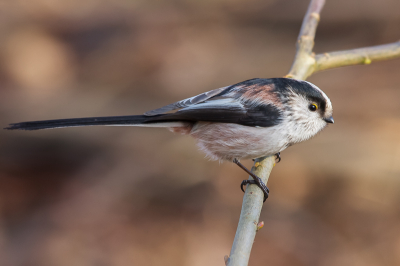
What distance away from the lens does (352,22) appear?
6715 mm

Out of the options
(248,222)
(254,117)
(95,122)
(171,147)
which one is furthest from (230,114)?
(171,147)

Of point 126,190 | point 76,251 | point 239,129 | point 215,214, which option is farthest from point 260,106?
point 76,251

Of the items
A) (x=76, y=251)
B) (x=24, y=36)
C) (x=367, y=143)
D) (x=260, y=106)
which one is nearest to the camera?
(x=260, y=106)

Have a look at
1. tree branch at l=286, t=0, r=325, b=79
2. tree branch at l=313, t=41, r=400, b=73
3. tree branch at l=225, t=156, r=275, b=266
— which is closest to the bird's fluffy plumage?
tree branch at l=225, t=156, r=275, b=266

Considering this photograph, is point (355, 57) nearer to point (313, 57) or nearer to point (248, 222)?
point (313, 57)

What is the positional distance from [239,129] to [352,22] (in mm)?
5065

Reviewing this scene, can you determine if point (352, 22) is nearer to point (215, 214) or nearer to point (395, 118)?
point (395, 118)

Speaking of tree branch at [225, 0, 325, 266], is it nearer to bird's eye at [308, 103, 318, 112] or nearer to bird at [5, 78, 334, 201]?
bird at [5, 78, 334, 201]

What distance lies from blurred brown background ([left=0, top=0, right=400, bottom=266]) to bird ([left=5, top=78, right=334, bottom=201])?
7.09 ft

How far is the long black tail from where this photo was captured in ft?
8.06

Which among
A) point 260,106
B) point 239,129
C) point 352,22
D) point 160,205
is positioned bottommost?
point 160,205

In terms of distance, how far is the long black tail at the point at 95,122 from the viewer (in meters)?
2.46

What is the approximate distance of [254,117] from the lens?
2.70 m

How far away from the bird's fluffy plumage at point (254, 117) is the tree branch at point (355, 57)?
27.3 inches
